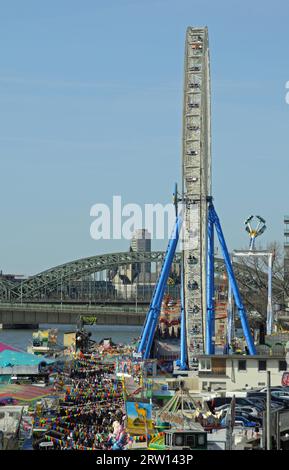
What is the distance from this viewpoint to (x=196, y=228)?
6456 centimetres

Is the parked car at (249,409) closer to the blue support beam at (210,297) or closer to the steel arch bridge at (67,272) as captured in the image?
the blue support beam at (210,297)

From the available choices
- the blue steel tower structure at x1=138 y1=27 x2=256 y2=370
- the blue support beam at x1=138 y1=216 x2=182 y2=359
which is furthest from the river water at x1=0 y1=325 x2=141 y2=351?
the blue steel tower structure at x1=138 y1=27 x2=256 y2=370

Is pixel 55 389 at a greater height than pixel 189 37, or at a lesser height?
lesser

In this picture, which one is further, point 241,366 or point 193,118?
point 193,118

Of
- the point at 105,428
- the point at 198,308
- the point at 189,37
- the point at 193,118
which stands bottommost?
the point at 105,428

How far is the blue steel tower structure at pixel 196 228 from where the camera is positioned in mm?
63094

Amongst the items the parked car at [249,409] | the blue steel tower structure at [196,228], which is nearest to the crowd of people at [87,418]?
the parked car at [249,409]

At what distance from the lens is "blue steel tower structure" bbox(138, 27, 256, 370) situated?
63.1 metres

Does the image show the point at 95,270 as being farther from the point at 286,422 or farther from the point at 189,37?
the point at 286,422

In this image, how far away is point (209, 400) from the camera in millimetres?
40219

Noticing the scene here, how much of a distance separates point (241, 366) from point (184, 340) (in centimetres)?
1289

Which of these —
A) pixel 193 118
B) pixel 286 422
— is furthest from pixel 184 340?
pixel 286 422

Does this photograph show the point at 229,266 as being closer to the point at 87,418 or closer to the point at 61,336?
the point at 87,418

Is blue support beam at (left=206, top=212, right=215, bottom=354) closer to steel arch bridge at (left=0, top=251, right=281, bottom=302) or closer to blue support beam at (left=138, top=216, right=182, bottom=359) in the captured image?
blue support beam at (left=138, top=216, right=182, bottom=359)
